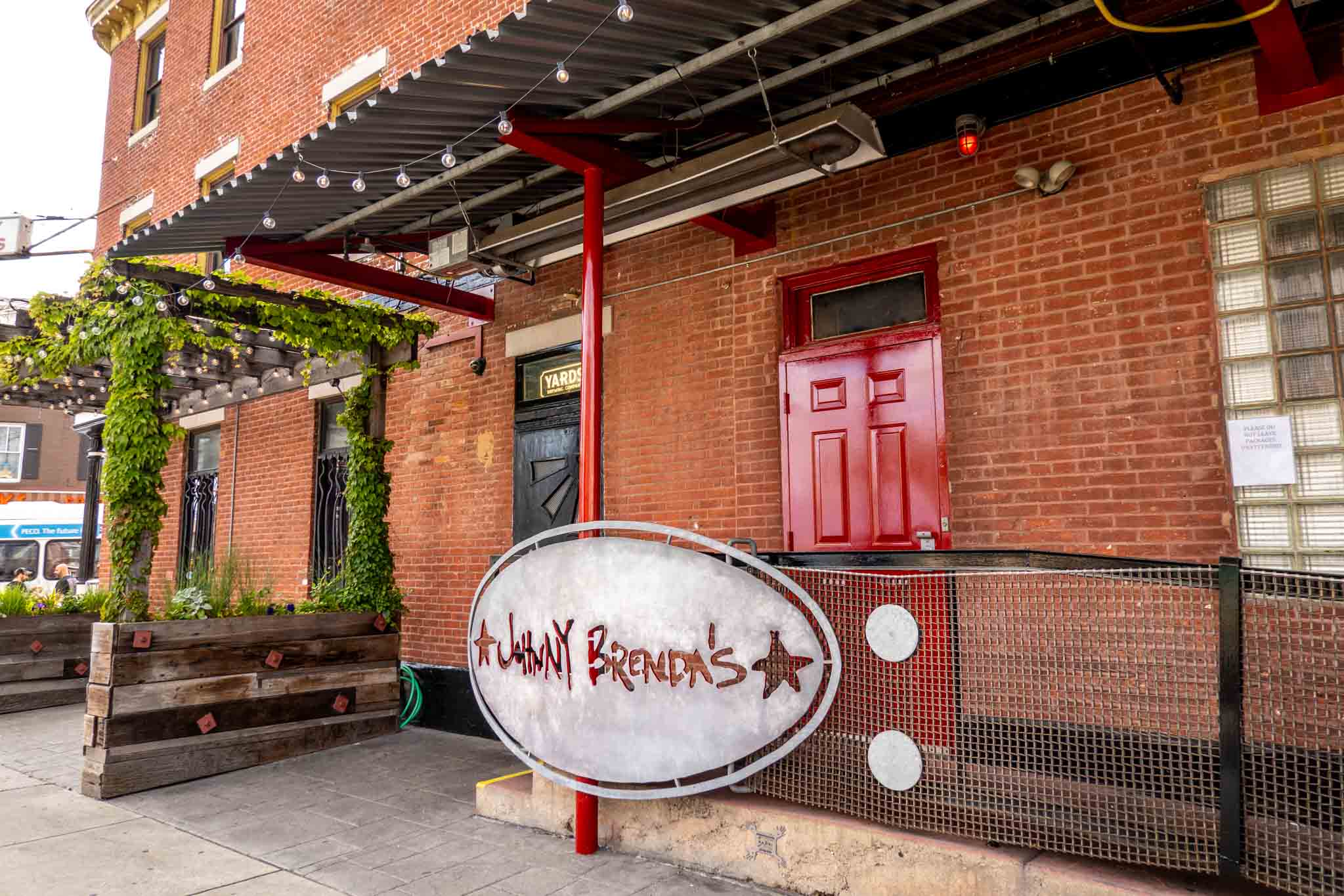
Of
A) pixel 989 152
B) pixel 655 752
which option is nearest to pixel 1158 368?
pixel 989 152

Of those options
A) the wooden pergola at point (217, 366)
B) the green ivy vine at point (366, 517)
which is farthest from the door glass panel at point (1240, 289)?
the green ivy vine at point (366, 517)

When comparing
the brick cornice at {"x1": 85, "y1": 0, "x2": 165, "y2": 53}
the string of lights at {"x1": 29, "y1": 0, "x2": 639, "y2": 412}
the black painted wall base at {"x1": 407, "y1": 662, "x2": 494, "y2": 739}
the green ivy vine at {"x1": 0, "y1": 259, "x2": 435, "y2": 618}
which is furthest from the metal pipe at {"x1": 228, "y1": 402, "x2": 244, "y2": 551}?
the brick cornice at {"x1": 85, "y1": 0, "x2": 165, "y2": 53}

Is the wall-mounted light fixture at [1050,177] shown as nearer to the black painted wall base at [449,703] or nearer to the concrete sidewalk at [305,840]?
the concrete sidewalk at [305,840]

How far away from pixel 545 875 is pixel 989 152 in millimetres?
4539

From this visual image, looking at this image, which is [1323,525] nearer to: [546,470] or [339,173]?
[546,470]

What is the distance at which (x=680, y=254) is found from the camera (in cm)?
631

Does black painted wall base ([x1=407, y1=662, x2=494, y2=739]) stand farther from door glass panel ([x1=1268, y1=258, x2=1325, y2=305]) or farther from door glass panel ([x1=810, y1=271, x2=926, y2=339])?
door glass panel ([x1=1268, y1=258, x2=1325, y2=305])

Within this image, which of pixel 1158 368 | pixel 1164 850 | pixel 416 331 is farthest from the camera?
pixel 416 331

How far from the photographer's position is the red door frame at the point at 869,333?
481cm

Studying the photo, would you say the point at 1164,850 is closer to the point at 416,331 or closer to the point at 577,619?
the point at 577,619

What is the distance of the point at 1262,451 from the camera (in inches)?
151

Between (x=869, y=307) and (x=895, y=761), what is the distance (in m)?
2.97

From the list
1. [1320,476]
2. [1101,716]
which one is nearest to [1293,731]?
[1101,716]

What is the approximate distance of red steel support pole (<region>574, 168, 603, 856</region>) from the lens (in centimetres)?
455
